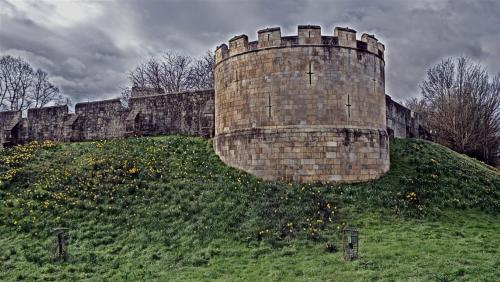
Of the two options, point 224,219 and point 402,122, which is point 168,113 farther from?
point 402,122

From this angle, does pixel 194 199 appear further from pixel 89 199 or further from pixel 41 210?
pixel 41 210

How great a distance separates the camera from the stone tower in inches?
614

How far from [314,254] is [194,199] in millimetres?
5054

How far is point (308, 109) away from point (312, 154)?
157 cm

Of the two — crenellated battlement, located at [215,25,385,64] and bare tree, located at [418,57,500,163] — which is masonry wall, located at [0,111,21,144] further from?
bare tree, located at [418,57,500,163]

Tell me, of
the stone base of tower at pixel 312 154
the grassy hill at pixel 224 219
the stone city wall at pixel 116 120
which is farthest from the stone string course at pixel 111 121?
the stone base of tower at pixel 312 154

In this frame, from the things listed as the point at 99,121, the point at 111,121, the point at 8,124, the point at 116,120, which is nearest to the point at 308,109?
the point at 116,120

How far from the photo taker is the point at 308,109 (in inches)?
621

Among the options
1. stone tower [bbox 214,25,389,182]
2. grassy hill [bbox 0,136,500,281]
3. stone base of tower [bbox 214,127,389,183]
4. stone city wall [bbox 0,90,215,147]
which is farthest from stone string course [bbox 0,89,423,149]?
stone base of tower [bbox 214,127,389,183]

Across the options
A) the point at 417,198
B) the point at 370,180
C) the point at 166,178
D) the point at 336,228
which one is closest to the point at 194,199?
the point at 166,178

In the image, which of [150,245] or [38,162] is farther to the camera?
[38,162]

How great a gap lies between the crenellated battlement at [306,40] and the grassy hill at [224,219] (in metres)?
4.48

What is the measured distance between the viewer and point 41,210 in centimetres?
1513

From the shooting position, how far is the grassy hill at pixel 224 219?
10.6 metres
